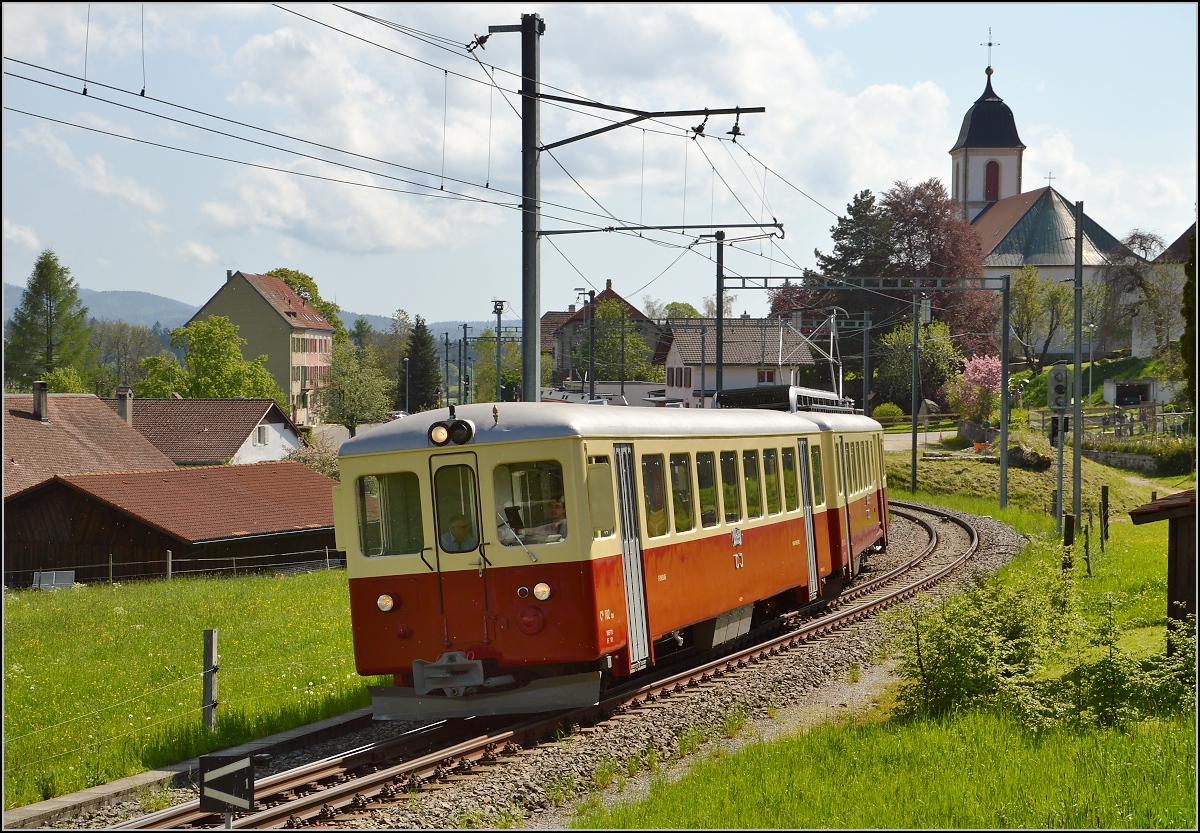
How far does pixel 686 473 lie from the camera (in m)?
12.2

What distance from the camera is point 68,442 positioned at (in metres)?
47.8

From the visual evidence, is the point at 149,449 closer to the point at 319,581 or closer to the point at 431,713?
the point at 319,581

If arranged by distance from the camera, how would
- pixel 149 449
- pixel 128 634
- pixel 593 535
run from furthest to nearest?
pixel 149 449, pixel 128 634, pixel 593 535

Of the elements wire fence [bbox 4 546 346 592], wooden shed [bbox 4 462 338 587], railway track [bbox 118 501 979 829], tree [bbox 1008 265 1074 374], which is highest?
tree [bbox 1008 265 1074 374]

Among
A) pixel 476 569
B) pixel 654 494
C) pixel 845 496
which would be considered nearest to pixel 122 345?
pixel 845 496

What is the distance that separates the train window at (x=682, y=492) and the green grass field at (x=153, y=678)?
3718mm

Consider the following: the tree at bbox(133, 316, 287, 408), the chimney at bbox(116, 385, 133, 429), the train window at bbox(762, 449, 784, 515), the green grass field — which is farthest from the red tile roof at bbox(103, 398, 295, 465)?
the train window at bbox(762, 449, 784, 515)

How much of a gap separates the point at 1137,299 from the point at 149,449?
5496cm

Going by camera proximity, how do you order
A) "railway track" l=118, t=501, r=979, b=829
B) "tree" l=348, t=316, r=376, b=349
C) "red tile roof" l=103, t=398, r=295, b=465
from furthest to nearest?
"tree" l=348, t=316, r=376, b=349 → "red tile roof" l=103, t=398, r=295, b=465 → "railway track" l=118, t=501, r=979, b=829

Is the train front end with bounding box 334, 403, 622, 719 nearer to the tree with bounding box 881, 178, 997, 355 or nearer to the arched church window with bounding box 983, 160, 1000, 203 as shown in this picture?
the tree with bounding box 881, 178, 997, 355

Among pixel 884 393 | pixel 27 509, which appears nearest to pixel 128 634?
pixel 27 509

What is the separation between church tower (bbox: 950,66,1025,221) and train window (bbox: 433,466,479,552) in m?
108

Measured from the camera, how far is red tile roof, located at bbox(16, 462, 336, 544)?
3628cm

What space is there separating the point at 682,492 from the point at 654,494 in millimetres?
704
